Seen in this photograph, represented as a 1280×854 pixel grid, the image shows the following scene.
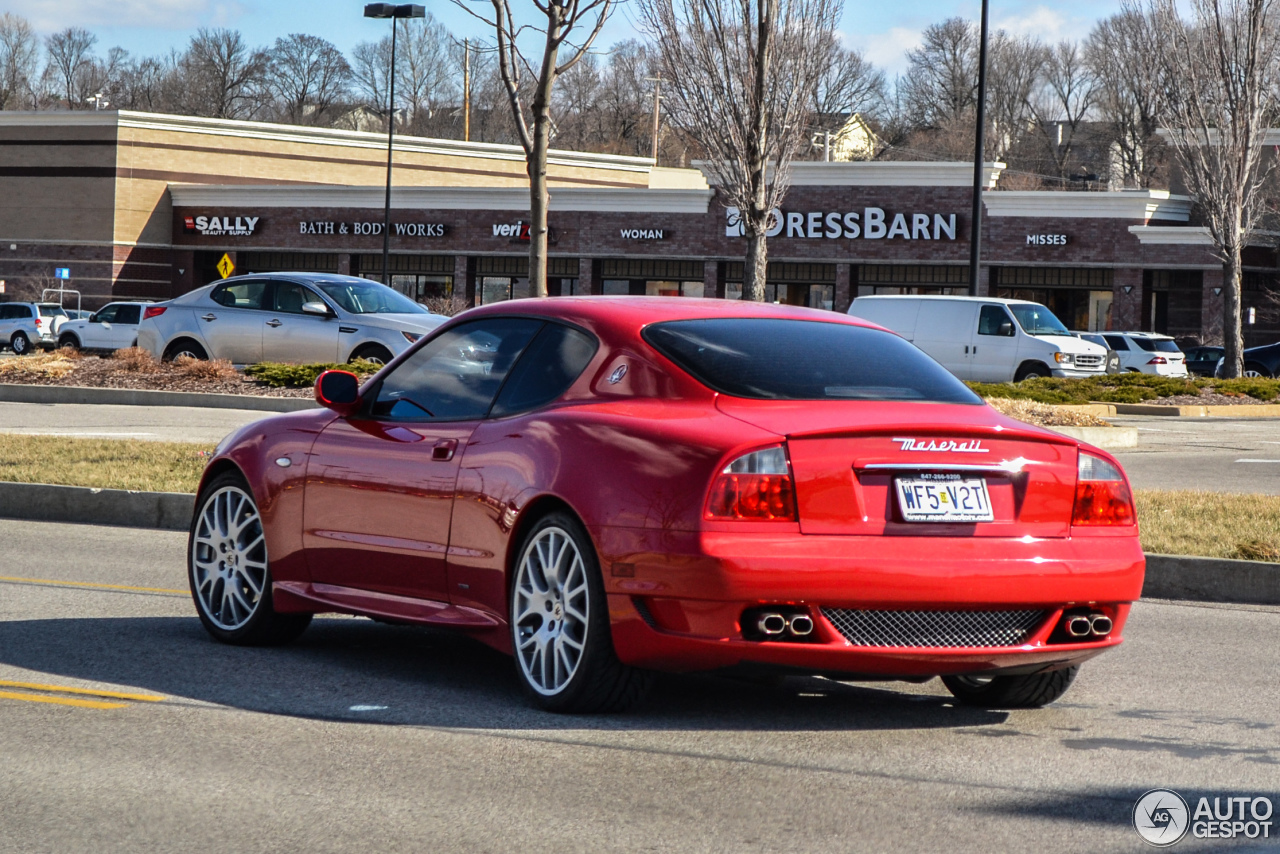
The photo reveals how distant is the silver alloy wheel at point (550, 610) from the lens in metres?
5.86

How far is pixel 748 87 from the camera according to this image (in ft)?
94.1

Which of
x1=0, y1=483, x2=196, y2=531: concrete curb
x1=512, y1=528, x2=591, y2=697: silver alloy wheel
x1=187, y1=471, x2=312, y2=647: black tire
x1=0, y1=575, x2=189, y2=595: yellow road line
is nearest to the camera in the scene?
x1=512, y1=528, x2=591, y2=697: silver alloy wheel

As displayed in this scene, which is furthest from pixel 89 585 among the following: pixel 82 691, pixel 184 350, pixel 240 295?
pixel 184 350

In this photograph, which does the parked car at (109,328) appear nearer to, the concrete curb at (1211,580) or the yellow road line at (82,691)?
the concrete curb at (1211,580)

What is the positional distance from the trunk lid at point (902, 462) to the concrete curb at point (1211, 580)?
13.7 ft

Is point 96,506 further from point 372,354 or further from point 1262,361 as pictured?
point 1262,361

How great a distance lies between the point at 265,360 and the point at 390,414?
18606 millimetres

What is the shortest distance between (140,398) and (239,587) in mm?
16709

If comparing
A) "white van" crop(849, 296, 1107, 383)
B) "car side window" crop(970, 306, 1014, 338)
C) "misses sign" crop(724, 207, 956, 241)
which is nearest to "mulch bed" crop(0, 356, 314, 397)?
"white van" crop(849, 296, 1107, 383)

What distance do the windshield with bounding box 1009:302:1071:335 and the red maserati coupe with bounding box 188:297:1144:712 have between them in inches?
957

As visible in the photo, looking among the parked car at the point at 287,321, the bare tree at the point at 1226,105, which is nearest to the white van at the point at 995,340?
the bare tree at the point at 1226,105

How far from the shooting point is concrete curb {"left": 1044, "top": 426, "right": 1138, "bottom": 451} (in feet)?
62.2

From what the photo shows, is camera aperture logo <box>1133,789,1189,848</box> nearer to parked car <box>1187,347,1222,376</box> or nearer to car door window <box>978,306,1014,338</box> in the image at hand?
car door window <box>978,306,1014,338</box>

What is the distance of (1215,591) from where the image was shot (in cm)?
976
